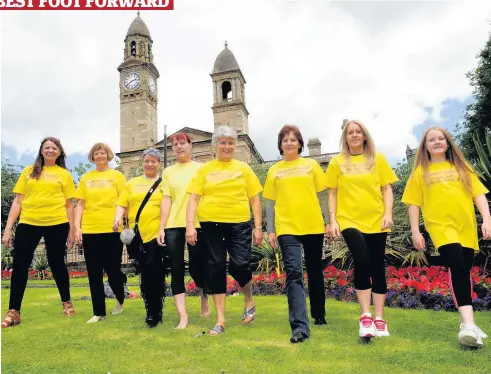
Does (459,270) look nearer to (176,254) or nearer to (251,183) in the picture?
(251,183)

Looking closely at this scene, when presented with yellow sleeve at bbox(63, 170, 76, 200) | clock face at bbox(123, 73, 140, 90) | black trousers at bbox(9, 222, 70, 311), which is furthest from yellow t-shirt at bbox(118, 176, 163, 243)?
clock face at bbox(123, 73, 140, 90)

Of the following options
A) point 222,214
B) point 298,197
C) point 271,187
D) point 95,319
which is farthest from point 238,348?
point 95,319

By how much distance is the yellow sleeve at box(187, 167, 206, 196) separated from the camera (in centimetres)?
453

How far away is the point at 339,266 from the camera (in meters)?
9.75

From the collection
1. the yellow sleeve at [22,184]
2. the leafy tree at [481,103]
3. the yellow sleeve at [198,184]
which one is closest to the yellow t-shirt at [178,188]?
the yellow sleeve at [198,184]

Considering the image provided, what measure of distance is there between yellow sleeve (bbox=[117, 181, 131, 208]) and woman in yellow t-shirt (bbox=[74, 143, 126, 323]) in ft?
0.47

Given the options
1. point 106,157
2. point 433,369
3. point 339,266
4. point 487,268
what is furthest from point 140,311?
point 487,268

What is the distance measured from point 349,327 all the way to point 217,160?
210 cm

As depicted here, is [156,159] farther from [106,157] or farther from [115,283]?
[115,283]

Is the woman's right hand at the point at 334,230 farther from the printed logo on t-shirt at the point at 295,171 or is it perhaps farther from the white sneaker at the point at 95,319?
the white sneaker at the point at 95,319

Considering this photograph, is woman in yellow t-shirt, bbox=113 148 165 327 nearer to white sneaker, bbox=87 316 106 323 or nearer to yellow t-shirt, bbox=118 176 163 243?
yellow t-shirt, bbox=118 176 163 243

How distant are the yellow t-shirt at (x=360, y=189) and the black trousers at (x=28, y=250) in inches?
125

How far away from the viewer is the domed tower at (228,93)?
47594mm

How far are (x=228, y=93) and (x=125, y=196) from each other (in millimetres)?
45155
